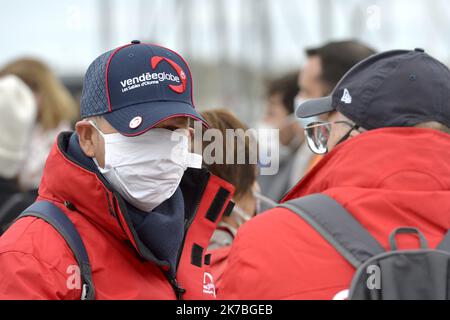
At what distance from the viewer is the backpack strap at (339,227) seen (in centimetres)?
196

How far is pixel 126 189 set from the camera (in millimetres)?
2764

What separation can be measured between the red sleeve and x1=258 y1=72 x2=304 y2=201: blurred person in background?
12.3 feet

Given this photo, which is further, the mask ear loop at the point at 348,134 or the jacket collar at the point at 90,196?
the jacket collar at the point at 90,196

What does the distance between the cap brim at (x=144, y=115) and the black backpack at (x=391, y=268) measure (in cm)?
89

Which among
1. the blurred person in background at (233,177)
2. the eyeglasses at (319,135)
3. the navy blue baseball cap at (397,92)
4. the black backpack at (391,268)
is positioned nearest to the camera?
the black backpack at (391,268)

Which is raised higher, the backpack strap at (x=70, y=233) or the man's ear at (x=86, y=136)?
the man's ear at (x=86, y=136)

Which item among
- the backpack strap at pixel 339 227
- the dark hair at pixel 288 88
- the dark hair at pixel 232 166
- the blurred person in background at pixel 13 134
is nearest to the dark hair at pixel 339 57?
the dark hair at pixel 288 88

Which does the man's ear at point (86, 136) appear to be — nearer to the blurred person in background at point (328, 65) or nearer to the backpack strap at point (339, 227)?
the backpack strap at point (339, 227)

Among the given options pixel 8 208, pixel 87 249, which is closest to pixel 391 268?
pixel 87 249

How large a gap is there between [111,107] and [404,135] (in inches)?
41.3

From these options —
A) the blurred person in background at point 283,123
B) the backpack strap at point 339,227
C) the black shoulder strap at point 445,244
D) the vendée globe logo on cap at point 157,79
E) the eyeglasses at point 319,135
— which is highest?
the vendée globe logo on cap at point 157,79
